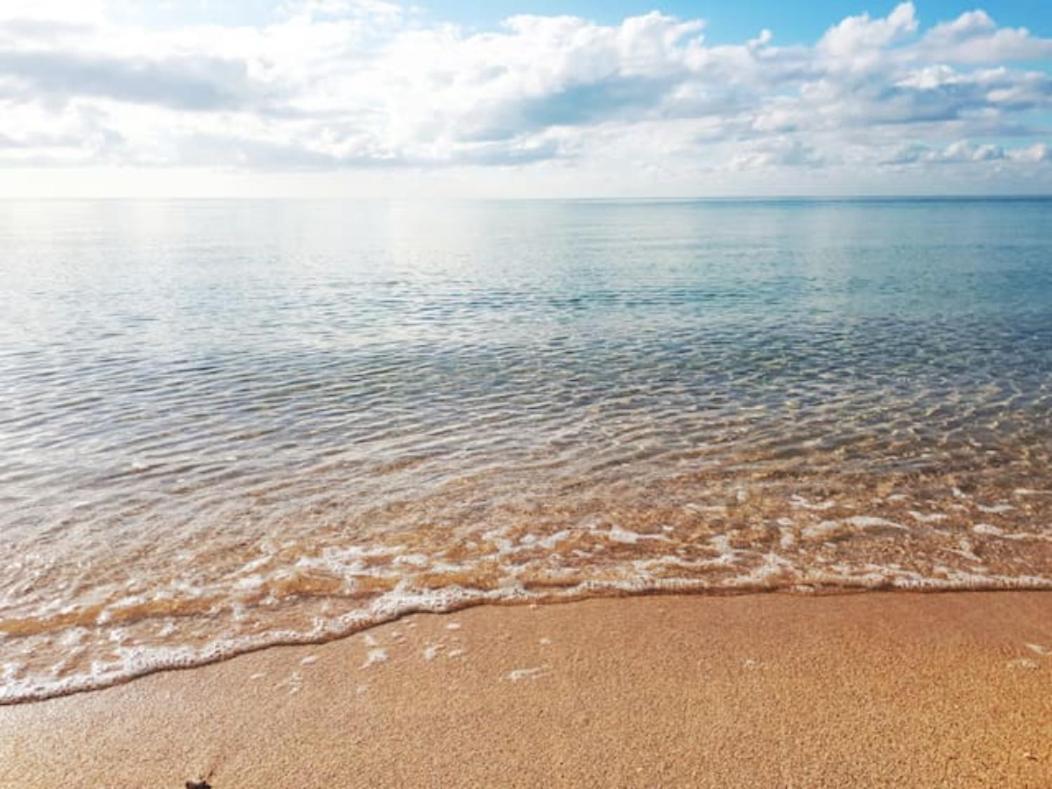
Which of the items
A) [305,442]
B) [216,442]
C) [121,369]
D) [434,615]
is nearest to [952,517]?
[434,615]

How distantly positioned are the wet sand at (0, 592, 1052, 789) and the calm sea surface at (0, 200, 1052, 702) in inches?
25.0

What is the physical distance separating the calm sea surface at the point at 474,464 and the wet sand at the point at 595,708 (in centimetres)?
63

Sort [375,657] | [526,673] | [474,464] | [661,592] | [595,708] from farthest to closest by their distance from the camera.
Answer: [474,464], [661,592], [375,657], [526,673], [595,708]

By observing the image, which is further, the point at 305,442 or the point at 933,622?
the point at 305,442

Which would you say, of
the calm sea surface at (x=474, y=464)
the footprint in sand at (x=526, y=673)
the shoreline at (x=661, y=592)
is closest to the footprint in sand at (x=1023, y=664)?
the shoreline at (x=661, y=592)

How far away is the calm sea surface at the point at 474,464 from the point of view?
809cm

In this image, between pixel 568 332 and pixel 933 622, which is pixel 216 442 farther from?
pixel 568 332

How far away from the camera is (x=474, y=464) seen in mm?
12203

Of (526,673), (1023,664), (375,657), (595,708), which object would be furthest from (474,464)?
(1023,664)

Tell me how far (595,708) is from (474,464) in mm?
6600

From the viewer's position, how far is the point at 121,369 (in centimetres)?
1942

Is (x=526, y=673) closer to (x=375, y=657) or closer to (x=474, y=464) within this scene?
(x=375, y=657)

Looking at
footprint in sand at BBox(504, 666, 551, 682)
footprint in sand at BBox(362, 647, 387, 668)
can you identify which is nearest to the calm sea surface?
footprint in sand at BBox(362, 647, 387, 668)

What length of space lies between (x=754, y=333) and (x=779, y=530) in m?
16.3
